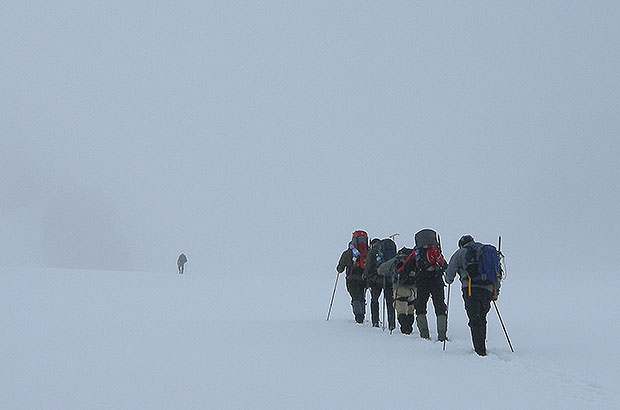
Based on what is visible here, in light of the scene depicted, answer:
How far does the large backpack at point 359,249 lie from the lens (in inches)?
489

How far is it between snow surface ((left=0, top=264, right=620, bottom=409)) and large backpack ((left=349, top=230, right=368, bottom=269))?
1.54 m

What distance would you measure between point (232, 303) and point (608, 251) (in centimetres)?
12131

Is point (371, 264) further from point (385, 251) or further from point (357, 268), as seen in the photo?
point (357, 268)

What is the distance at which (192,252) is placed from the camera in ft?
604

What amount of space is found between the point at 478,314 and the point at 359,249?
4.50 meters

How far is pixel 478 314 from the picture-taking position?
27.5 feet

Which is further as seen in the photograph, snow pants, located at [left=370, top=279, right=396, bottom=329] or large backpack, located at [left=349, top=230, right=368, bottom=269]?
large backpack, located at [left=349, top=230, right=368, bottom=269]

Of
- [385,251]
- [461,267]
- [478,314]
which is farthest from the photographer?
[385,251]

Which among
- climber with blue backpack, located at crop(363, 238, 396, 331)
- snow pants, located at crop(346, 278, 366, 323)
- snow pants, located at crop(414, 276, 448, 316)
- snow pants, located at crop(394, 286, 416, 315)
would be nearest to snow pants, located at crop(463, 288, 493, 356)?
snow pants, located at crop(414, 276, 448, 316)

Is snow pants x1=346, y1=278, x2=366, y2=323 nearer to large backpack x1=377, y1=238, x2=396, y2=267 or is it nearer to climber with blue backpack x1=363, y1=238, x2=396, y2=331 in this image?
climber with blue backpack x1=363, y1=238, x2=396, y2=331

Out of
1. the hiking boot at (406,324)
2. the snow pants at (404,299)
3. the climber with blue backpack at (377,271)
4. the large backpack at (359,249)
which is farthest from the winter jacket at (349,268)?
the hiking boot at (406,324)

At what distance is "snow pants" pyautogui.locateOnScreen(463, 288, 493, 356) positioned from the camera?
8172mm

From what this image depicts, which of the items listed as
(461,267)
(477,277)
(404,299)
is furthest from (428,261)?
(477,277)

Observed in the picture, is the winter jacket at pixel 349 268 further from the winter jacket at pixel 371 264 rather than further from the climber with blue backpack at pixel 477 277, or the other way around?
the climber with blue backpack at pixel 477 277
